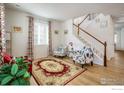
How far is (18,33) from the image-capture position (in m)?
1.42

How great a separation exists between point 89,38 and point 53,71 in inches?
35.5

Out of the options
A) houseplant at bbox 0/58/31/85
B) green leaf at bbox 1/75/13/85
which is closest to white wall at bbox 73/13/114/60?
houseplant at bbox 0/58/31/85

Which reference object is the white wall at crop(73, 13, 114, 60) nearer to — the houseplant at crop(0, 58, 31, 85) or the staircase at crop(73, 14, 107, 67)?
the staircase at crop(73, 14, 107, 67)

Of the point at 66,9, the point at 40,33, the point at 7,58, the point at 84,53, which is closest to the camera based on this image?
the point at 7,58

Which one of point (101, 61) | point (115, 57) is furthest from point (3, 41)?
point (115, 57)

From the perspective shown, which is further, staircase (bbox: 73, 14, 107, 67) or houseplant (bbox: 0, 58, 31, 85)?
staircase (bbox: 73, 14, 107, 67)

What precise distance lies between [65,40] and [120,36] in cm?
94

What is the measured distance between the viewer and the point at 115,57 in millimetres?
1664

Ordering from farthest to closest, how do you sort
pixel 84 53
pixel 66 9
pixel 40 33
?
1. pixel 84 53
2. pixel 40 33
3. pixel 66 9

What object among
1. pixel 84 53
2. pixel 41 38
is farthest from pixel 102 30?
pixel 41 38

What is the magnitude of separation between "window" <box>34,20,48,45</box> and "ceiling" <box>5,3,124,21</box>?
0.14 m

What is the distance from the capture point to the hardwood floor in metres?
1.50

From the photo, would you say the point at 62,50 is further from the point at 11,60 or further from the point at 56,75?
the point at 11,60

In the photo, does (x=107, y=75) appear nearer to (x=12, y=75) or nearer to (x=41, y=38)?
(x=41, y=38)
